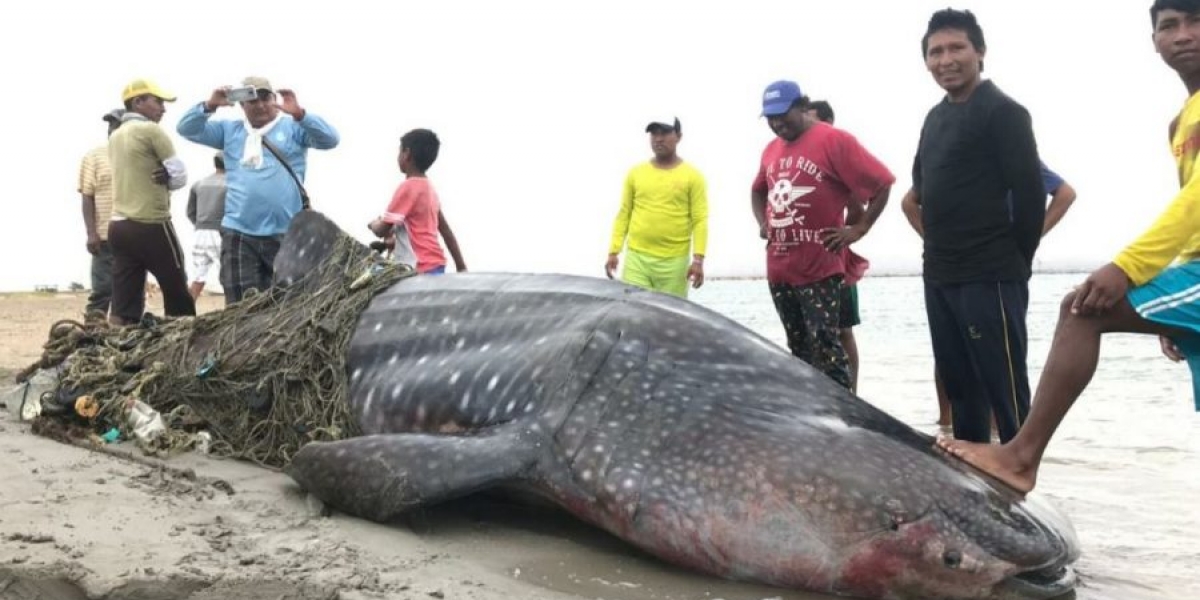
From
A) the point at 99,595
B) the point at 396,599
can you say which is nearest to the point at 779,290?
the point at 396,599

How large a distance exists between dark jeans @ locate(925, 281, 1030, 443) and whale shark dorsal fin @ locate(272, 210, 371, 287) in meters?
3.21

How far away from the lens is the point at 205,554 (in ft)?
11.2

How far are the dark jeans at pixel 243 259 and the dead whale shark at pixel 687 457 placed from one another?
10.4 feet

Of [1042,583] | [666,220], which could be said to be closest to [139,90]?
[666,220]

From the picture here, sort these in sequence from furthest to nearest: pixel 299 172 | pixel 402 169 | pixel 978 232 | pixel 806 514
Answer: pixel 402 169, pixel 299 172, pixel 978 232, pixel 806 514

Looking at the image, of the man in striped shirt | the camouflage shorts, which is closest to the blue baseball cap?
the camouflage shorts

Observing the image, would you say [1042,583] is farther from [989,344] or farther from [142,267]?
[142,267]

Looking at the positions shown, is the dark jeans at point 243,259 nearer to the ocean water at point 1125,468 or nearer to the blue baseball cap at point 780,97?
the blue baseball cap at point 780,97

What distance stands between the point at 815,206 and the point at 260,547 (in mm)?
4404

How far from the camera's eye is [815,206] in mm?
6883

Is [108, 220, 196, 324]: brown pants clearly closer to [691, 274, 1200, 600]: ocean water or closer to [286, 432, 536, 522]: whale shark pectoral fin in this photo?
[286, 432, 536, 522]: whale shark pectoral fin

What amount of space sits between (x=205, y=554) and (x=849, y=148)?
485 cm

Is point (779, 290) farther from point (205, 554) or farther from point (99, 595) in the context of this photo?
point (99, 595)

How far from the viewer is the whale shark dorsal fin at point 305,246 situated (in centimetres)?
606
